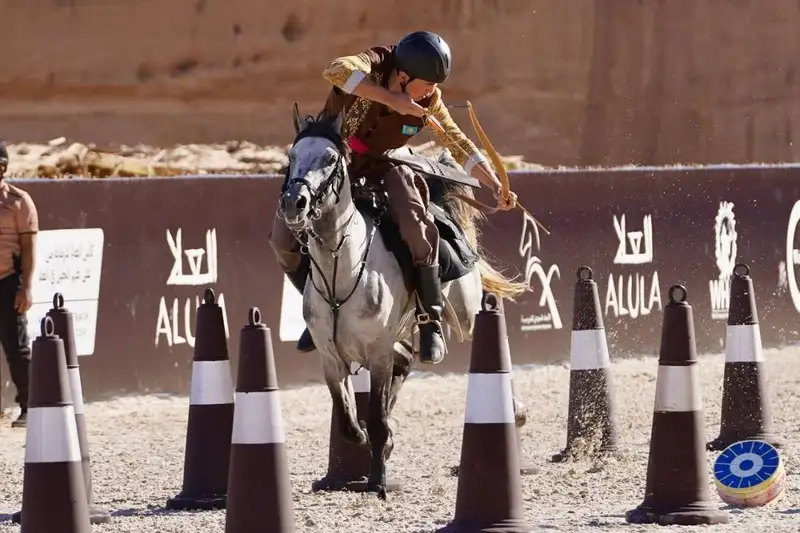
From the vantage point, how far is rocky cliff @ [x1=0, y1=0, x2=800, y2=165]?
20375 mm

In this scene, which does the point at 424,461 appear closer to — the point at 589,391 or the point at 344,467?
the point at 589,391

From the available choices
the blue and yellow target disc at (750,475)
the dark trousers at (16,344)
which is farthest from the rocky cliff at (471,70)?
the blue and yellow target disc at (750,475)

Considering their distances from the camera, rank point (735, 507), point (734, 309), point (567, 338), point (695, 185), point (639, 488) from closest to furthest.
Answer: point (735, 507)
point (639, 488)
point (734, 309)
point (567, 338)
point (695, 185)

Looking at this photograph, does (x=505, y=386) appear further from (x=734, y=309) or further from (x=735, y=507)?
(x=734, y=309)

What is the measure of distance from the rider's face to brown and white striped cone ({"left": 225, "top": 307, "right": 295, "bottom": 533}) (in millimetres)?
2693

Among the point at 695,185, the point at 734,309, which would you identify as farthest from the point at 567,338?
the point at 734,309

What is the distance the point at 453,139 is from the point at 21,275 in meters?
4.20

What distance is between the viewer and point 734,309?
10.9m

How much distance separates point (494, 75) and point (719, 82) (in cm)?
384

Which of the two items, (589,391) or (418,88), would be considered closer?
(418,88)

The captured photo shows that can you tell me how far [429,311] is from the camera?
32.7ft

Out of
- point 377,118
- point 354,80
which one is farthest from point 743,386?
point 354,80

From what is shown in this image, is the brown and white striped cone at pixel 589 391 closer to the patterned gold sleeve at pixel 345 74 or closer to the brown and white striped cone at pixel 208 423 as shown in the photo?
the patterned gold sleeve at pixel 345 74

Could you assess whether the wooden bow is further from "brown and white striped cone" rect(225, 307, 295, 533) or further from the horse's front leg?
"brown and white striped cone" rect(225, 307, 295, 533)
